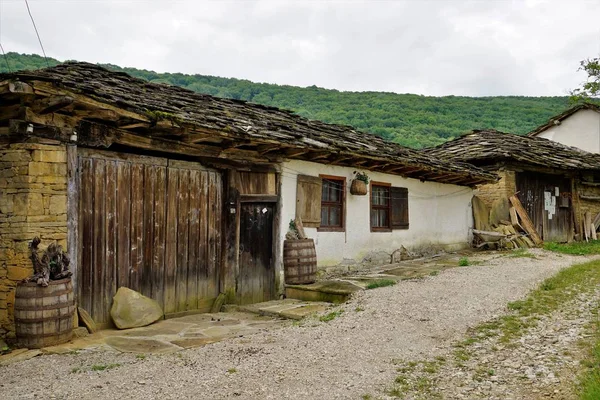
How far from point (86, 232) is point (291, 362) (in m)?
3.29

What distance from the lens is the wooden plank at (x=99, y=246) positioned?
251 inches

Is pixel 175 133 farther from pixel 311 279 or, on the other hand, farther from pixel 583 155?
pixel 583 155

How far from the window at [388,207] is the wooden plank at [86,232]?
6.73 meters

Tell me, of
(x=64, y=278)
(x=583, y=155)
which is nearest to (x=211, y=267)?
(x=64, y=278)

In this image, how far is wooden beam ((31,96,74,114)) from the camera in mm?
5309

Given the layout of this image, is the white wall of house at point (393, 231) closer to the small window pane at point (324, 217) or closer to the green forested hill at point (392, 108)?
the small window pane at point (324, 217)

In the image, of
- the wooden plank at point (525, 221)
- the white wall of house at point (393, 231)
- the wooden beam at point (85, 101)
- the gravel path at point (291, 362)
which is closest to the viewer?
the gravel path at point (291, 362)

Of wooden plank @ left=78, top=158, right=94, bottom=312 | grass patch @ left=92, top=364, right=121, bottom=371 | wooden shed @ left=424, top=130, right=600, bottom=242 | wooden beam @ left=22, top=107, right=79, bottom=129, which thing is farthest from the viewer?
wooden shed @ left=424, top=130, right=600, bottom=242

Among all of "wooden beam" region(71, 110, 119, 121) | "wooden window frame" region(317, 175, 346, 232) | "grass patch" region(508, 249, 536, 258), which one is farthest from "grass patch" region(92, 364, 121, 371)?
"grass patch" region(508, 249, 536, 258)

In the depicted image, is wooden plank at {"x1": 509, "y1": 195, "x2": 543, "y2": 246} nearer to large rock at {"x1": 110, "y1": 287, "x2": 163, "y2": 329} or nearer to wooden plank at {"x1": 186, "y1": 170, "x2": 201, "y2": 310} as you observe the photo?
wooden plank at {"x1": 186, "y1": 170, "x2": 201, "y2": 310}

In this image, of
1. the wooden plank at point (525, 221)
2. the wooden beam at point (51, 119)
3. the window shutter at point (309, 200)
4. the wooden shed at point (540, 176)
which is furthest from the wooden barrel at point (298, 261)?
the wooden plank at point (525, 221)

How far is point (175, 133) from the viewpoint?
6.95m

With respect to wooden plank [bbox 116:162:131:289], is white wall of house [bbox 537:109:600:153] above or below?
above

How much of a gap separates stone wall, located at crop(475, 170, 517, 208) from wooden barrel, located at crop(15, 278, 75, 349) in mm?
13377
